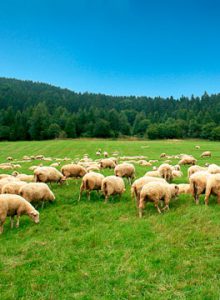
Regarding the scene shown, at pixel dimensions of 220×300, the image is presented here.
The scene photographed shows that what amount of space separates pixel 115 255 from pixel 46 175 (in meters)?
10.5

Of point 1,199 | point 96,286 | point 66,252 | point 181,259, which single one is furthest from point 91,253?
point 1,199

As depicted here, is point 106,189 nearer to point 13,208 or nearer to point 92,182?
point 92,182

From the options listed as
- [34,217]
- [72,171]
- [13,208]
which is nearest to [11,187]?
[13,208]

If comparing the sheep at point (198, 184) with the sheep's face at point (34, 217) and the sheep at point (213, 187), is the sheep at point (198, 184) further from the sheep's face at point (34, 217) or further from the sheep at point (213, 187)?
the sheep's face at point (34, 217)

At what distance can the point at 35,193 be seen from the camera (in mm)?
14438

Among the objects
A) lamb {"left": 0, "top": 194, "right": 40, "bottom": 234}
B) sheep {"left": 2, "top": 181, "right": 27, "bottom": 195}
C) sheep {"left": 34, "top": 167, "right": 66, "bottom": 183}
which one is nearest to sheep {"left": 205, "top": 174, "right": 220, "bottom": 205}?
lamb {"left": 0, "top": 194, "right": 40, "bottom": 234}

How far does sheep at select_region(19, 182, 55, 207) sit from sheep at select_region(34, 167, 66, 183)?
3.61 meters

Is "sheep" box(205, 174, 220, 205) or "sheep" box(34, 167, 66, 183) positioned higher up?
Answer: "sheep" box(205, 174, 220, 205)

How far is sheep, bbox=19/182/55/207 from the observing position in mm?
14211

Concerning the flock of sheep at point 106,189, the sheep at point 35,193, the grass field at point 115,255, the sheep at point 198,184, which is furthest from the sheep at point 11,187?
the sheep at point 198,184

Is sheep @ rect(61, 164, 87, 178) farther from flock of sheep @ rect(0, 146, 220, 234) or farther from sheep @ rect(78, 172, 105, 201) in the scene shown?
sheep @ rect(78, 172, 105, 201)

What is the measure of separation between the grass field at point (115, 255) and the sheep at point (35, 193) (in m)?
1.24

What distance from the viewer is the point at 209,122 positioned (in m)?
125

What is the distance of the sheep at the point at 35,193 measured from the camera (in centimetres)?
1421
